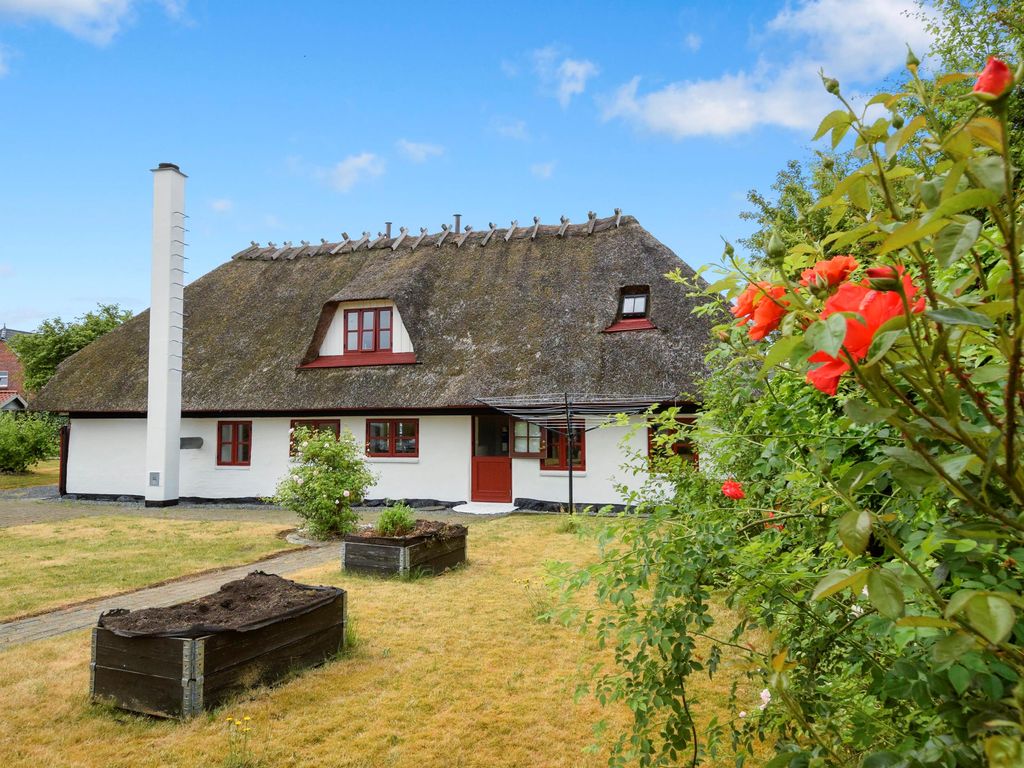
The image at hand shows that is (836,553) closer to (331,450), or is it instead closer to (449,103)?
(331,450)

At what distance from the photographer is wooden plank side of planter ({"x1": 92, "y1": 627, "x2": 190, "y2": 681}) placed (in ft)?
14.4

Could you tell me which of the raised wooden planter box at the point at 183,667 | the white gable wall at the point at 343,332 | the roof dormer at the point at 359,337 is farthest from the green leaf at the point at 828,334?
the white gable wall at the point at 343,332

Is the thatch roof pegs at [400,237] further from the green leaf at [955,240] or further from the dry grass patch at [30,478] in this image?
the green leaf at [955,240]

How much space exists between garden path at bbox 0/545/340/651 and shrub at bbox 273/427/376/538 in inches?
41.9

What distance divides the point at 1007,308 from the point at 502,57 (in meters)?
14.6

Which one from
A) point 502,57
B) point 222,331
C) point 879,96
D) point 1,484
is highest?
point 502,57

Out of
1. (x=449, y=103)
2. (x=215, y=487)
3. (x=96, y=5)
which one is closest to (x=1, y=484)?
(x=215, y=487)

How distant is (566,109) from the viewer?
16.9m

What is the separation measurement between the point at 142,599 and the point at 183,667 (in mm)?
3558

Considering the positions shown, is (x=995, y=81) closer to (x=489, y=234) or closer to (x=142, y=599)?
(x=142, y=599)

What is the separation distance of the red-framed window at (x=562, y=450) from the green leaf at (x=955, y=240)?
13669 millimetres

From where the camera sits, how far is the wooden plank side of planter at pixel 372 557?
8070 millimetres

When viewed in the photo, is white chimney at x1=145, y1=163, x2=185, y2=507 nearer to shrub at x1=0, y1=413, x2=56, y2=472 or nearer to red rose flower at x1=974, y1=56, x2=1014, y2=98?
shrub at x1=0, y1=413, x2=56, y2=472

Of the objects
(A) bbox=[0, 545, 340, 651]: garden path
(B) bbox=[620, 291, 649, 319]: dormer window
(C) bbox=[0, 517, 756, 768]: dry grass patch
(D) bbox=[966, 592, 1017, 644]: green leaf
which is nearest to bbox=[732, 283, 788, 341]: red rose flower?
(D) bbox=[966, 592, 1017, 644]: green leaf
